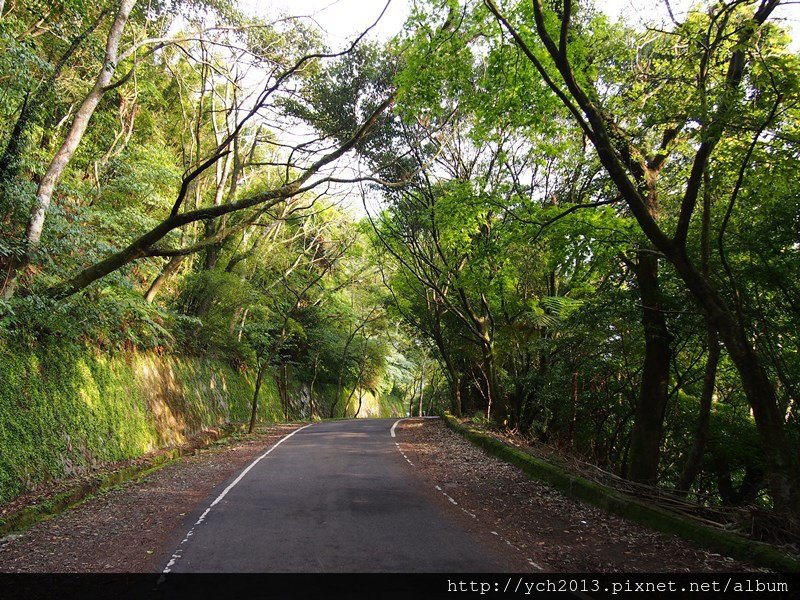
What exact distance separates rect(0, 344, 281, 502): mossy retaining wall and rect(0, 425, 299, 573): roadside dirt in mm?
1188

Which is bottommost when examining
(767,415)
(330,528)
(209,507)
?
(209,507)

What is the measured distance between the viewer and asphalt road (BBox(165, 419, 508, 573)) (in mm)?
5434

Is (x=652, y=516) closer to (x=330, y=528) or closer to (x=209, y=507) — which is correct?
(x=330, y=528)

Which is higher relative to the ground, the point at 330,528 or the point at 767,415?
the point at 767,415

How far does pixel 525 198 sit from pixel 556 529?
22.9ft

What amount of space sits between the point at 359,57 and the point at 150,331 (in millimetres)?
9936

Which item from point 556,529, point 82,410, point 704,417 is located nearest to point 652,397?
point 704,417

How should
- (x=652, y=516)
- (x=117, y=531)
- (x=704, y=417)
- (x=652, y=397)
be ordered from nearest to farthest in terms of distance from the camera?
(x=652, y=516) < (x=117, y=531) < (x=704, y=417) < (x=652, y=397)

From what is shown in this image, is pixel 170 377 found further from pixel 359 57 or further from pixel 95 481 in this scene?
pixel 359 57

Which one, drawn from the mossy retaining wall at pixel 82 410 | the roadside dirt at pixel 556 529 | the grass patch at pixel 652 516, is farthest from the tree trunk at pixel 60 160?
the grass patch at pixel 652 516

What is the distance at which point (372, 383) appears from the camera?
43906 mm

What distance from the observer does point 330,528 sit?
6754 mm

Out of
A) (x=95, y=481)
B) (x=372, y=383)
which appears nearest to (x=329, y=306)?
(x=372, y=383)

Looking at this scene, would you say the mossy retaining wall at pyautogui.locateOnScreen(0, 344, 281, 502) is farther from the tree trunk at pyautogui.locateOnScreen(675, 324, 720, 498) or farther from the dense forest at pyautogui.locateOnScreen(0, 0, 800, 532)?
the tree trunk at pyautogui.locateOnScreen(675, 324, 720, 498)
